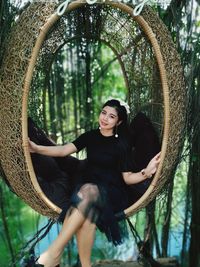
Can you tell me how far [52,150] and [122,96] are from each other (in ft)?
8.56

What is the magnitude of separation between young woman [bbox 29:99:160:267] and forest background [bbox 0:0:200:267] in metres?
0.28

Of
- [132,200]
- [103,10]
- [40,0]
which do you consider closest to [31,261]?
[132,200]

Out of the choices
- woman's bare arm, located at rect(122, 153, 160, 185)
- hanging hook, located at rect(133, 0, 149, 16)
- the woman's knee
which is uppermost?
hanging hook, located at rect(133, 0, 149, 16)

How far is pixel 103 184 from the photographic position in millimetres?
2402

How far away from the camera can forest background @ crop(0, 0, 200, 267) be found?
2.62 meters

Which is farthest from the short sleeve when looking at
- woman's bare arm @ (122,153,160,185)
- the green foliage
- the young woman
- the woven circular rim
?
the green foliage

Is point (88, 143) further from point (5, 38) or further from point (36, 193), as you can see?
point (5, 38)

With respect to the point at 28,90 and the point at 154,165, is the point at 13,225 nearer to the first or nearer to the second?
the point at 154,165

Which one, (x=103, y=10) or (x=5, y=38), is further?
(x=103, y=10)

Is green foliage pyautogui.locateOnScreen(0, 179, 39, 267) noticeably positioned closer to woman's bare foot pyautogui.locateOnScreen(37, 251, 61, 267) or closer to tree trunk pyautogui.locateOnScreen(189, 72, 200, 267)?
tree trunk pyautogui.locateOnScreen(189, 72, 200, 267)

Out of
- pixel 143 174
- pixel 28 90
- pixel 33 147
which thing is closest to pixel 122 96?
pixel 143 174

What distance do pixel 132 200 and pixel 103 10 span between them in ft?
3.58

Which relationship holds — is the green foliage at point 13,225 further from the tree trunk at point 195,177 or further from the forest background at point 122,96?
the tree trunk at point 195,177

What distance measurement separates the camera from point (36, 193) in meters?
2.23
